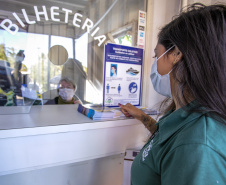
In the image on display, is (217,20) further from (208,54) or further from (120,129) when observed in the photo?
(120,129)

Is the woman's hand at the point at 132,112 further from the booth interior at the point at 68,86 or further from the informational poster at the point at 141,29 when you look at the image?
the informational poster at the point at 141,29

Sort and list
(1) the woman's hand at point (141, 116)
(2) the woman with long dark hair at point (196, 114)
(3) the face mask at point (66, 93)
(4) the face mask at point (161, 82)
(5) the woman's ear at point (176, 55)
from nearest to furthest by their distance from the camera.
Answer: (2) the woman with long dark hair at point (196, 114) → (5) the woman's ear at point (176, 55) → (4) the face mask at point (161, 82) → (1) the woman's hand at point (141, 116) → (3) the face mask at point (66, 93)

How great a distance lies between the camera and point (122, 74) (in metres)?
1.32

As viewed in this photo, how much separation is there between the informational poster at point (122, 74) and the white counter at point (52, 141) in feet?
1.05

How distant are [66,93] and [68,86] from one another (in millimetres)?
162

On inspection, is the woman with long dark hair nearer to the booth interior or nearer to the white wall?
the booth interior

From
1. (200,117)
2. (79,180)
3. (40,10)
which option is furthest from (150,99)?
(40,10)

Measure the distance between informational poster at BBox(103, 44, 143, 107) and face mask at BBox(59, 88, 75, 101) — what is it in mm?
467

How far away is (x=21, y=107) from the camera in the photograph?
3.47 feet

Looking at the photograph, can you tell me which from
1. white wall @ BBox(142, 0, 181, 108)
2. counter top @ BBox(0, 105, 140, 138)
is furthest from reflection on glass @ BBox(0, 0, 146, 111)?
counter top @ BBox(0, 105, 140, 138)

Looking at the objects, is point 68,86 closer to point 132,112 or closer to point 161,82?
point 132,112

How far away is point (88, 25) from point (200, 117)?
1321 millimetres

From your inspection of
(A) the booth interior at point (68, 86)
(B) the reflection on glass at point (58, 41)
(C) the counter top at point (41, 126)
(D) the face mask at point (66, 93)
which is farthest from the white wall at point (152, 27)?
(D) the face mask at point (66, 93)

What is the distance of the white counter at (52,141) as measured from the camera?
72 cm
